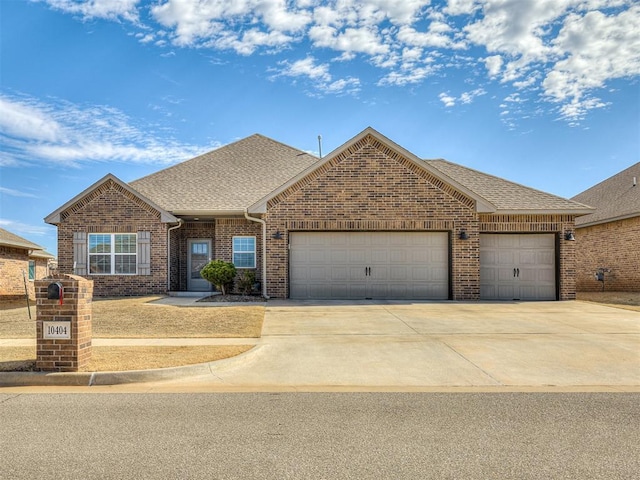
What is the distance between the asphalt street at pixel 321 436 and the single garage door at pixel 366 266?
35.4ft

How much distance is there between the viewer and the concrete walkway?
6781 mm

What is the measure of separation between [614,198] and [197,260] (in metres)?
20.5

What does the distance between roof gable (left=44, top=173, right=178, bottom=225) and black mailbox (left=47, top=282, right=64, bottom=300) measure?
10931 mm

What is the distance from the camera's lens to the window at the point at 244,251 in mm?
18578

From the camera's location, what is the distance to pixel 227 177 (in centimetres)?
2100

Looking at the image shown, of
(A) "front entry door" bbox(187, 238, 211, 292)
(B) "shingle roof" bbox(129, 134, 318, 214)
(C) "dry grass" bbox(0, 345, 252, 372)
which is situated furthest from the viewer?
(A) "front entry door" bbox(187, 238, 211, 292)

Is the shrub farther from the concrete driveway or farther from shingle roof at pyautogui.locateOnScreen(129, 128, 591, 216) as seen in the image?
the concrete driveway

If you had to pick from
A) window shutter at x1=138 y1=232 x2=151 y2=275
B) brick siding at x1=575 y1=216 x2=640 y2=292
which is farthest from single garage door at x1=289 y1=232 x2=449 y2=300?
brick siding at x1=575 y1=216 x2=640 y2=292

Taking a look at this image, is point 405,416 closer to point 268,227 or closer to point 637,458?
point 637,458

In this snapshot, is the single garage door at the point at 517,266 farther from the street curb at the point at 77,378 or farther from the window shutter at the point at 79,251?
the window shutter at the point at 79,251

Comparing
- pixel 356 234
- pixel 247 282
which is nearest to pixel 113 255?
pixel 247 282

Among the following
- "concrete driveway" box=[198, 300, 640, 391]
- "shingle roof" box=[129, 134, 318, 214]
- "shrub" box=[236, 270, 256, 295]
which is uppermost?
"shingle roof" box=[129, 134, 318, 214]

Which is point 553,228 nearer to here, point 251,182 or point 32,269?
point 251,182

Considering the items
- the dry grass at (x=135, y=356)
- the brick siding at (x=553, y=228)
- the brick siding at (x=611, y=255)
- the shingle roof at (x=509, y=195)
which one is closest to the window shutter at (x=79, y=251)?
the dry grass at (x=135, y=356)
